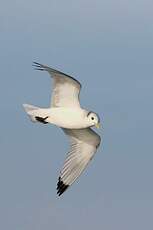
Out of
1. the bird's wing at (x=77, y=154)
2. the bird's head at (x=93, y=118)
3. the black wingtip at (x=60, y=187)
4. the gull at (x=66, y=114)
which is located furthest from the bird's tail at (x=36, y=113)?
the black wingtip at (x=60, y=187)

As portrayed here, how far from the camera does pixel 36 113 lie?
11.1 metres

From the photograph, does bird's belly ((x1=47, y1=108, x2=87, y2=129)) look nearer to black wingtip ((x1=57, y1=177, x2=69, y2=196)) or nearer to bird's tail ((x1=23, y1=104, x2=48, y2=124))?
bird's tail ((x1=23, y1=104, x2=48, y2=124))

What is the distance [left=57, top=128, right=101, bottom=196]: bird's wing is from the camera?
11.6 metres

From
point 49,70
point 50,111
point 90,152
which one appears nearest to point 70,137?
point 90,152

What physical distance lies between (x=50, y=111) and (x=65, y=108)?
0.81ft

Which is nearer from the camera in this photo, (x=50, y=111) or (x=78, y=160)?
(x=50, y=111)

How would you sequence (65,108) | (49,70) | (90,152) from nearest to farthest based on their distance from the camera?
(49,70) < (65,108) < (90,152)

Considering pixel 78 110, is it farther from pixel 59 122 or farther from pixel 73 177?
pixel 73 177

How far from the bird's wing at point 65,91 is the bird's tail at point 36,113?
0.95ft

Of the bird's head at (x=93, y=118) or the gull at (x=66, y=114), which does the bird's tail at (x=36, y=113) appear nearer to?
the gull at (x=66, y=114)

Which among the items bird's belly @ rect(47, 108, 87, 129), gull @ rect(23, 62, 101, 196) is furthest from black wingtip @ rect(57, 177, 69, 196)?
bird's belly @ rect(47, 108, 87, 129)

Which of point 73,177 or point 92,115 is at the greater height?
point 92,115

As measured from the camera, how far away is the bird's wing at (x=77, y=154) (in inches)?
458

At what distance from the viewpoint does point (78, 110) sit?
11.1 metres
